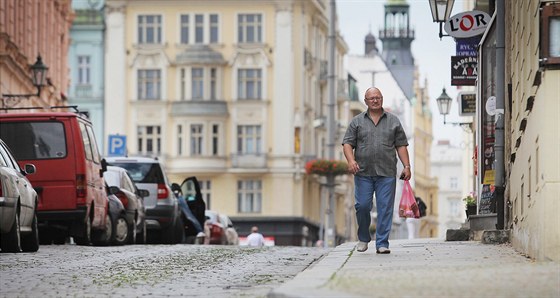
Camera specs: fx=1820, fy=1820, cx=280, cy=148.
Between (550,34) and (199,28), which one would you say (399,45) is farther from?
(550,34)

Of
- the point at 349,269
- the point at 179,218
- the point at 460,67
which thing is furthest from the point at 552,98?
the point at 179,218

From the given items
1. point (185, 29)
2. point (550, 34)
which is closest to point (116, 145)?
point (185, 29)

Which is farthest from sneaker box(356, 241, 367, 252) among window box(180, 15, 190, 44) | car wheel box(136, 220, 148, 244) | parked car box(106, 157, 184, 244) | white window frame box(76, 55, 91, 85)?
white window frame box(76, 55, 91, 85)

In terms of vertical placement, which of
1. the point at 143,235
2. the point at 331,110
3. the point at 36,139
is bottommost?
the point at 143,235

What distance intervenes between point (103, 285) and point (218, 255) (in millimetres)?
7091

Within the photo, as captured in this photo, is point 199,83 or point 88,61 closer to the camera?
point 199,83

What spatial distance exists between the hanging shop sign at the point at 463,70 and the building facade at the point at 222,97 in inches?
2286

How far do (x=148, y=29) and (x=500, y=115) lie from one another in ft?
232

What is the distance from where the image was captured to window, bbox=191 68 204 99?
93562 millimetres

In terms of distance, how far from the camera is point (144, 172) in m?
36.7

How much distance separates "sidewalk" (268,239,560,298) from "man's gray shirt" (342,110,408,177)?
174cm

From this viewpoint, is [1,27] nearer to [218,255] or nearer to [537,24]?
[218,255]

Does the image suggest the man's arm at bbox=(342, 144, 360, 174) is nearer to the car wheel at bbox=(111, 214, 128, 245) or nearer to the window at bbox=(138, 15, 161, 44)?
the car wheel at bbox=(111, 214, 128, 245)

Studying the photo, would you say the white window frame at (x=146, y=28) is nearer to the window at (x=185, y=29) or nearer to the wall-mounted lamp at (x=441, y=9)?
the window at (x=185, y=29)
